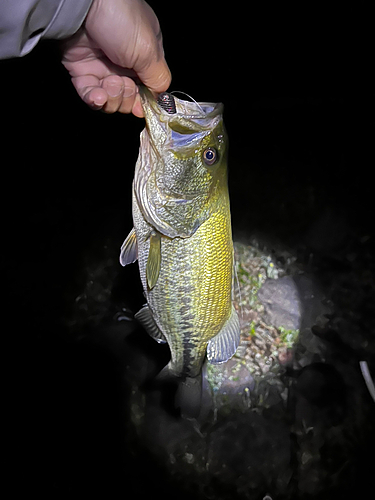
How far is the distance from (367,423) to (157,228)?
1125 millimetres

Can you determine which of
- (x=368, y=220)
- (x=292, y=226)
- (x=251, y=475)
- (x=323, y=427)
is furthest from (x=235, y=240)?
(x=251, y=475)

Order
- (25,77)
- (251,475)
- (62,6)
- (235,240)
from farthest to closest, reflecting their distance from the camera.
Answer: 1. (235,240)
2. (251,475)
3. (25,77)
4. (62,6)

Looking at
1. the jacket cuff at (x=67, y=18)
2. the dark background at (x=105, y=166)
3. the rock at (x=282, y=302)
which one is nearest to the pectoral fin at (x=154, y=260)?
the jacket cuff at (x=67, y=18)

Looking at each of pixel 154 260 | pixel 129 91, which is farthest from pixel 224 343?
pixel 129 91

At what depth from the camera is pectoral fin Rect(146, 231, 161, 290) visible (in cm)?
82

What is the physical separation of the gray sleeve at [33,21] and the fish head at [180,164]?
0.19 meters

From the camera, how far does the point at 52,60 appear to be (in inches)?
42.2

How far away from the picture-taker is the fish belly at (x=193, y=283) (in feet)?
2.76

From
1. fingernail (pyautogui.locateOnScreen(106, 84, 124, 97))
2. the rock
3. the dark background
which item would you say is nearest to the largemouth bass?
fingernail (pyautogui.locateOnScreen(106, 84, 124, 97))

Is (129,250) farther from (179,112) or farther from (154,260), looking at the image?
(179,112)

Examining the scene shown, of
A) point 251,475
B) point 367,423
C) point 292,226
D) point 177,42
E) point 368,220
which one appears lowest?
point 251,475

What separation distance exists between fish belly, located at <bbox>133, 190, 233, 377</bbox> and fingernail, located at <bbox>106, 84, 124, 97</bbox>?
293 millimetres

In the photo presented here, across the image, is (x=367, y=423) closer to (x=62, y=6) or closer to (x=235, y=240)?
(x=235, y=240)

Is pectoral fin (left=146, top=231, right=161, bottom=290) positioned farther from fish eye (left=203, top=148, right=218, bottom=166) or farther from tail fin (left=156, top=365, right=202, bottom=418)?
tail fin (left=156, top=365, right=202, bottom=418)
